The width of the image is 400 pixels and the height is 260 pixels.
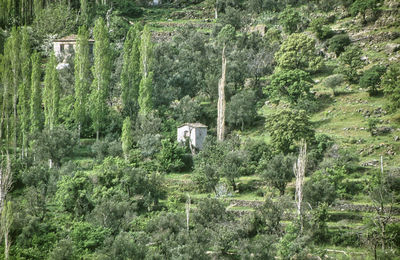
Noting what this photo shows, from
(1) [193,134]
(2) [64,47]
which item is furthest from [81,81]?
(2) [64,47]

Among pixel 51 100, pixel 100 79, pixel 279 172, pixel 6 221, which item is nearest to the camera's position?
pixel 6 221

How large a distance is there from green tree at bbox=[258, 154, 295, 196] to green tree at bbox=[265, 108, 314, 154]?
452cm

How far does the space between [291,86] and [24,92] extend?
28495mm

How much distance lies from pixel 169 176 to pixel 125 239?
16.4m

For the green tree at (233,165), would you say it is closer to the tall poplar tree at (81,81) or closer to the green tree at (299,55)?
the tall poplar tree at (81,81)

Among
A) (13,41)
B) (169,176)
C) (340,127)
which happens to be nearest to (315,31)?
(340,127)

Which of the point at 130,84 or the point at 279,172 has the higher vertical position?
the point at 130,84

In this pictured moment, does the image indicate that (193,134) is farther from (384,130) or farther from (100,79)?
(384,130)

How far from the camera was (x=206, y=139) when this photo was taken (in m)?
52.7

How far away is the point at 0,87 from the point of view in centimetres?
5816

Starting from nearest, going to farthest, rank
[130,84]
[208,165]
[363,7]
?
[208,165], [130,84], [363,7]

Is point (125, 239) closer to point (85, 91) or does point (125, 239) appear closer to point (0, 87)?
point (85, 91)

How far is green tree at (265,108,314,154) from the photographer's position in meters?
48.9

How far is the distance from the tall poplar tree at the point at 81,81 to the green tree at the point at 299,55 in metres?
22.9
